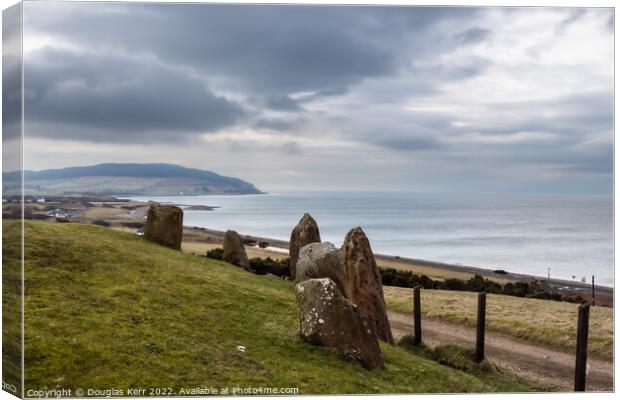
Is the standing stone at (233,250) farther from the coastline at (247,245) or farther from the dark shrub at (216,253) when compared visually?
the coastline at (247,245)

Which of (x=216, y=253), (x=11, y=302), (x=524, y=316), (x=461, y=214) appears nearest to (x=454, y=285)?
(x=461, y=214)

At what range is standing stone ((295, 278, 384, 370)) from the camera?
1289 cm

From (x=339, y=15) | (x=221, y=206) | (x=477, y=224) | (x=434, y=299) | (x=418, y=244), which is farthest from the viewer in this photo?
(x=477, y=224)

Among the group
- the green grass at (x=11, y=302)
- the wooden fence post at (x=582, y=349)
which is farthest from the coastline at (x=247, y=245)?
the wooden fence post at (x=582, y=349)

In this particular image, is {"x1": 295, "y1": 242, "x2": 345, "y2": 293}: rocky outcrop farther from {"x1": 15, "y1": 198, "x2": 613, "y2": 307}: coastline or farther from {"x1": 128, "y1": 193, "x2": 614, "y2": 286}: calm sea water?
{"x1": 15, "y1": 198, "x2": 613, "y2": 307}: coastline

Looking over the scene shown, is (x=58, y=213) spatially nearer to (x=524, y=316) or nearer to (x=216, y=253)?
(x=524, y=316)

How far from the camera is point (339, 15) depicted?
47.6 feet

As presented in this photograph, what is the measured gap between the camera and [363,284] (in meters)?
17.0

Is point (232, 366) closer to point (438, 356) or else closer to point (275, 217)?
point (438, 356)

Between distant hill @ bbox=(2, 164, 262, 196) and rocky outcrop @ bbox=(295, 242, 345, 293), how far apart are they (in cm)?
302

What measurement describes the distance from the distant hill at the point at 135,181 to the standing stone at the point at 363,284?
3764 millimetres

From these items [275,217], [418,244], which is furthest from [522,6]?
[418,244]

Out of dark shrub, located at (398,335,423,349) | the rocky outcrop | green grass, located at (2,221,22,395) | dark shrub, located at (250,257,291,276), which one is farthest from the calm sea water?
green grass, located at (2,221,22,395)

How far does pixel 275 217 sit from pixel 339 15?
39.2 ft
